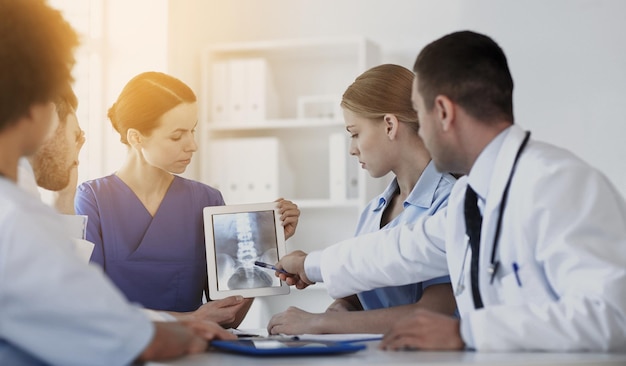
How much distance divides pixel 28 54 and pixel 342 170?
10.4 ft

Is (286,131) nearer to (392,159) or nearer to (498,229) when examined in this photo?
(392,159)

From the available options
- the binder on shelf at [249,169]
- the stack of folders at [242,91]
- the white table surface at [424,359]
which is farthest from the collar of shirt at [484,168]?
the stack of folders at [242,91]

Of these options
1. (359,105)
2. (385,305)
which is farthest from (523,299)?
(359,105)

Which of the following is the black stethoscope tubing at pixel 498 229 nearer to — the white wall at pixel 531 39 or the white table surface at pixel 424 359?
the white table surface at pixel 424 359

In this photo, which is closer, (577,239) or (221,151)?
(577,239)

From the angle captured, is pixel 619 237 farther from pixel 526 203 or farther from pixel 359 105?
pixel 359 105

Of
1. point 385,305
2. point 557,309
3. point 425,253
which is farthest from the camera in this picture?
point 385,305

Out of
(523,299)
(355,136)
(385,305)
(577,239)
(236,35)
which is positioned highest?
(236,35)

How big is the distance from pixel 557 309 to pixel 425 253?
1.65 ft

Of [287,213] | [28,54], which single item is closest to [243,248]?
[287,213]

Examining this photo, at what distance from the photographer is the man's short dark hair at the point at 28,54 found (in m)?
1.14

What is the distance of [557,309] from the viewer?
51.0 inches

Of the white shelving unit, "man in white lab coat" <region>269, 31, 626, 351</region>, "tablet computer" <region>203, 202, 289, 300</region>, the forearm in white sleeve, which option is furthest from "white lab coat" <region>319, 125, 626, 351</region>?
the white shelving unit

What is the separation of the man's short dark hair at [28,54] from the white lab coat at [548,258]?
757 mm
